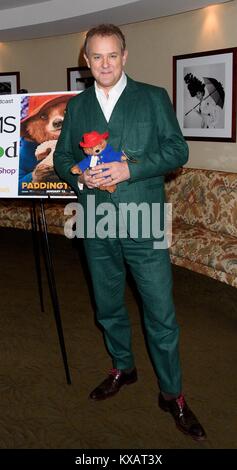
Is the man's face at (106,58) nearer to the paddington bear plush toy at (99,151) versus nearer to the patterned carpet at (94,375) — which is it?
the paddington bear plush toy at (99,151)

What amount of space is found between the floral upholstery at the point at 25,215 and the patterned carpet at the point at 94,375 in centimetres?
127

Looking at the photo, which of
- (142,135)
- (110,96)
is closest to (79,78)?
(110,96)

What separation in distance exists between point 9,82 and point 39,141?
4.96 metres

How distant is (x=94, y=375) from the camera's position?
2.90 m

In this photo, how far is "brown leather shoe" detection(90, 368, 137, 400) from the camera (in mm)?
2615

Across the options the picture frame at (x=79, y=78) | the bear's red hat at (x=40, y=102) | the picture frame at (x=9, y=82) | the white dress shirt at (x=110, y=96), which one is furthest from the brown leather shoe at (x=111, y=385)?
the picture frame at (x=9, y=82)

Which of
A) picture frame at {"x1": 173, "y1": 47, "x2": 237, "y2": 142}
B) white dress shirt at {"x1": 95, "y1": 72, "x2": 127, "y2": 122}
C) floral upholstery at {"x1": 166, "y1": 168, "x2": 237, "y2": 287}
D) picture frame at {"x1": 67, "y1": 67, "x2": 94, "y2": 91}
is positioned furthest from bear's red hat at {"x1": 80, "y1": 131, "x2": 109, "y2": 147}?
picture frame at {"x1": 67, "y1": 67, "x2": 94, "y2": 91}

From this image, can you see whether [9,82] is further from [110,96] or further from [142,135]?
[142,135]

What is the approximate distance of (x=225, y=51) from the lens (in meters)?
4.80

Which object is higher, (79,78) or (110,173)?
(79,78)

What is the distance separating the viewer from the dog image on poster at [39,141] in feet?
8.66

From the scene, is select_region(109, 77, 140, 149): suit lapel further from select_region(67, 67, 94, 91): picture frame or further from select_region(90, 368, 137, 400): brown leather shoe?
select_region(67, 67, 94, 91): picture frame
